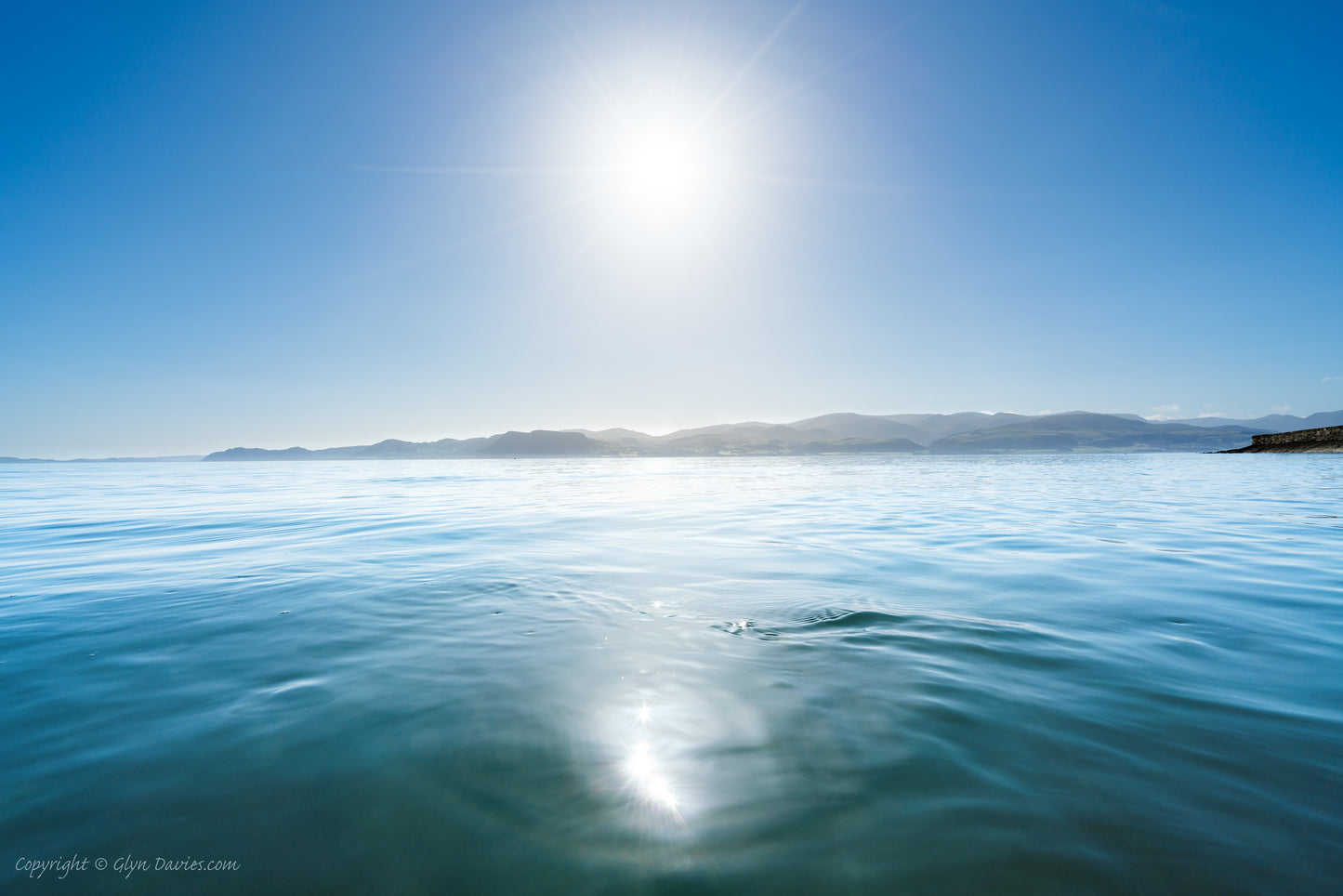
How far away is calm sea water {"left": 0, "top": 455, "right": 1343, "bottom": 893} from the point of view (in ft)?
8.93

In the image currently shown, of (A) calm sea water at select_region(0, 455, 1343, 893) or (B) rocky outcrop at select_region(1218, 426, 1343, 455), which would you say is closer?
(A) calm sea water at select_region(0, 455, 1343, 893)

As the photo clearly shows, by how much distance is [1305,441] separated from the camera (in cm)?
8844

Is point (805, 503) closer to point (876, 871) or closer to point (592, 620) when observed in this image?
point (592, 620)

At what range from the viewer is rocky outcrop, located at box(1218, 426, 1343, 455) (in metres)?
83.4

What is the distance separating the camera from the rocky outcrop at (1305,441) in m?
83.4

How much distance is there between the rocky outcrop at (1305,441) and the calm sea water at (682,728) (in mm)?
117140

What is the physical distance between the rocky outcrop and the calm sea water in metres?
117

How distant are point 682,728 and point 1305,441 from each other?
135 metres

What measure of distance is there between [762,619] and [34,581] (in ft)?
40.4

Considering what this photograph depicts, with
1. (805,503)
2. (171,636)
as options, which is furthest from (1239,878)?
(805,503)

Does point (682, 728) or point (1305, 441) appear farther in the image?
point (1305, 441)

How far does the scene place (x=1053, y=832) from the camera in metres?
2.85

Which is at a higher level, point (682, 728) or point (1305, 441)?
point (1305, 441)

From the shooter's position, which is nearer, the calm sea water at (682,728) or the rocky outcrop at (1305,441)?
the calm sea water at (682,728)
